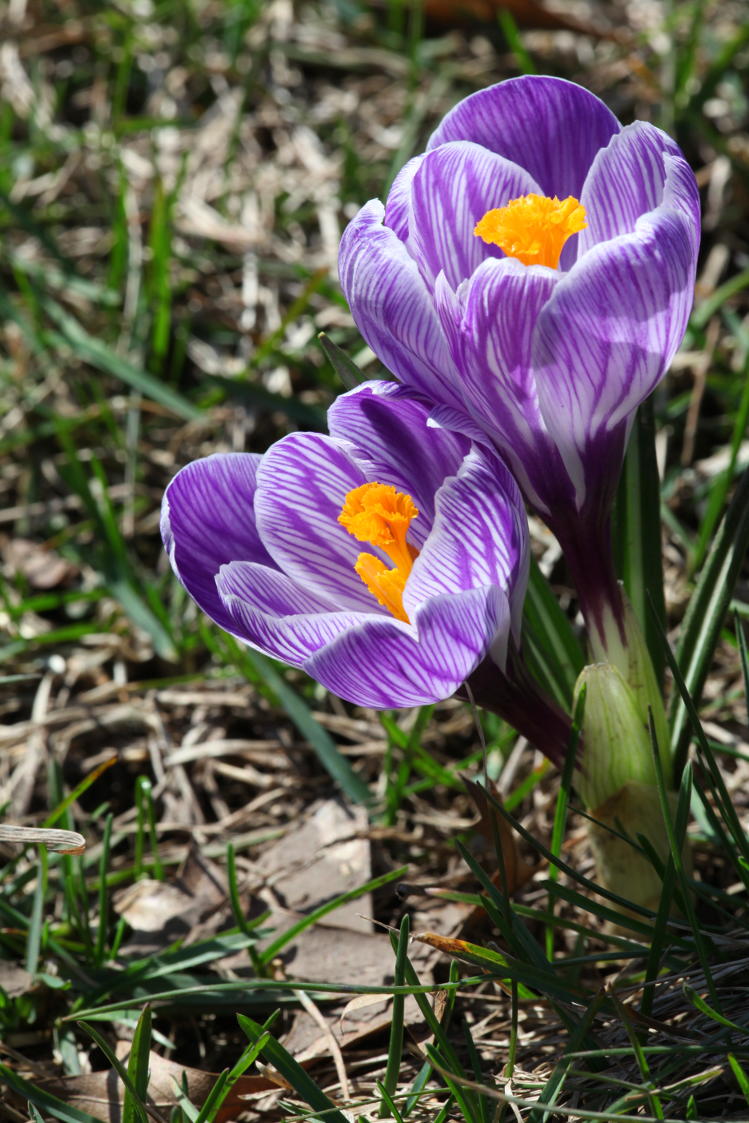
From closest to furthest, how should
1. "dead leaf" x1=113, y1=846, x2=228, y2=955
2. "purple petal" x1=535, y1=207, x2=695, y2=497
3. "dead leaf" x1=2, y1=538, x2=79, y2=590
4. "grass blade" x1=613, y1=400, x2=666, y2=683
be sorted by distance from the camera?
"purple petal" x1=535, y1=207, x2=695, y2=497 < "grass blade" x1=613, y1=400, x2=666, y2=683 < "dead leaf" x1=113, y1=846, x2=228, y2=955 < "dead leaf" x1=2, y1=538, x2=79, y2=590

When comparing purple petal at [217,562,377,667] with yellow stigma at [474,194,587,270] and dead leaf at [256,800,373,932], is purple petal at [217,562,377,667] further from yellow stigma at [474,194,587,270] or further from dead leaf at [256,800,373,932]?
dead leaf at [256,800,373,932]

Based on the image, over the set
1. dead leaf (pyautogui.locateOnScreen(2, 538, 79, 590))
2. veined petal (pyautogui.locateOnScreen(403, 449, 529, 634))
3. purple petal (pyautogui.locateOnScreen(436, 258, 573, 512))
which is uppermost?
purple petal (pyautogui.locateOnScreen(436, 258, 573, 512))

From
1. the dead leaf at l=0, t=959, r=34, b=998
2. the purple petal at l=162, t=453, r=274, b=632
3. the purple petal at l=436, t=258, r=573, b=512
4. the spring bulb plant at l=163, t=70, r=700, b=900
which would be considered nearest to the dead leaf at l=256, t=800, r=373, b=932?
the dead leaf at l=0, t=959, r=34, b=998

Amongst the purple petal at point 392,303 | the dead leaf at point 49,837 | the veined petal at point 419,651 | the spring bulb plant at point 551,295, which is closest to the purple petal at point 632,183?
the spring bulb plant at point 551,295

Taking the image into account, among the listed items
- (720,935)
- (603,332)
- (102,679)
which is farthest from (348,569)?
(102,679)

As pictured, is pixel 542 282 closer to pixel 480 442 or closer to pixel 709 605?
pixel 480 442

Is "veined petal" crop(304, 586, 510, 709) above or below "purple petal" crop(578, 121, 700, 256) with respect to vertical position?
below

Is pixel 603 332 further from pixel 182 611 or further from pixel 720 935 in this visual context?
pixel 182 611

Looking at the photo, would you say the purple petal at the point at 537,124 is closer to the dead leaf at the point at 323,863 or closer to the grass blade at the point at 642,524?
the grass blade at the point at 642,524
